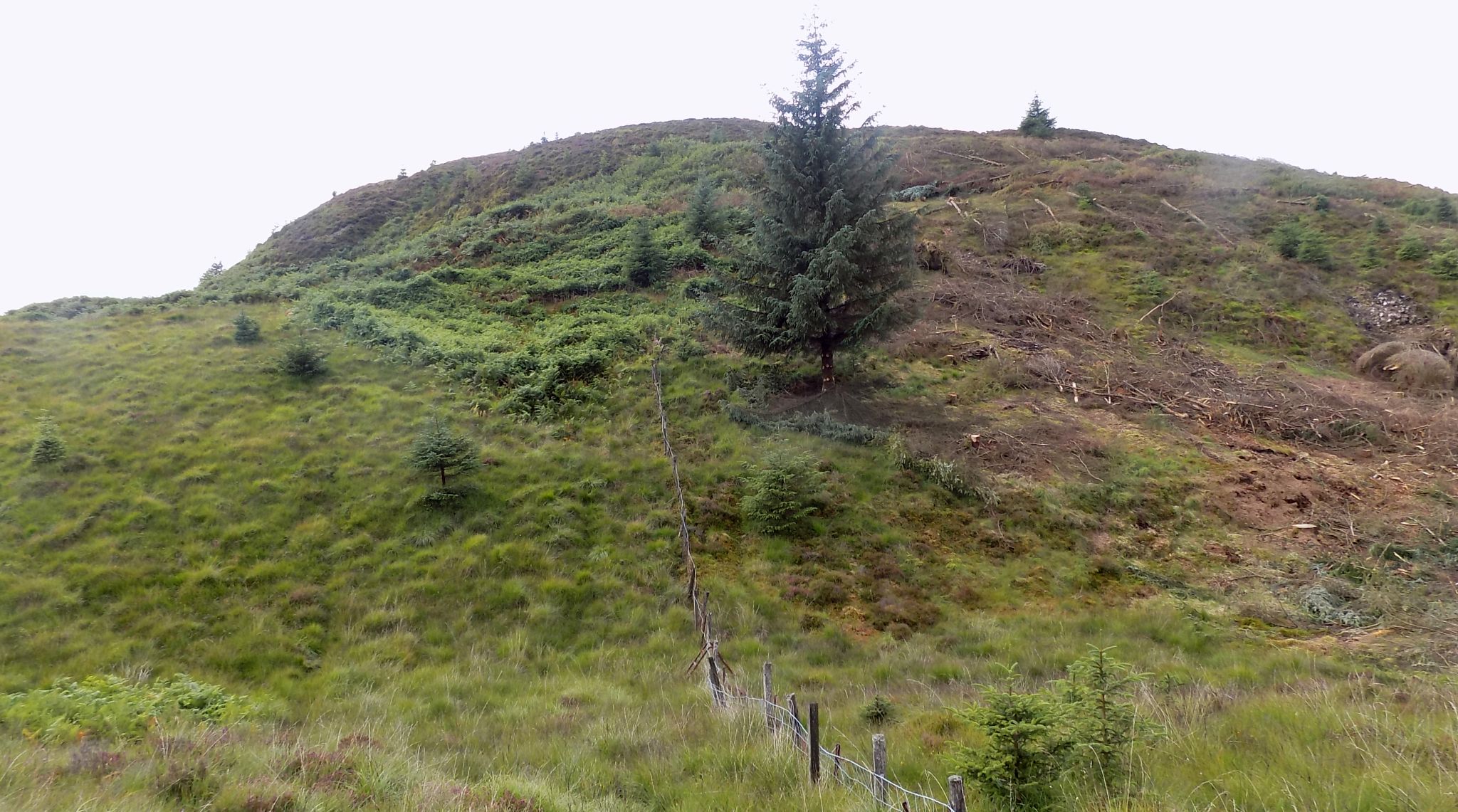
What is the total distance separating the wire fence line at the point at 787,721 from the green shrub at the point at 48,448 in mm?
11755

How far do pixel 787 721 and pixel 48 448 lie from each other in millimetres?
15028

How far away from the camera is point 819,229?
14.0m

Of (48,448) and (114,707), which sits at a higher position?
(48,448)

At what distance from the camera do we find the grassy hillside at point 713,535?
14.8 feet

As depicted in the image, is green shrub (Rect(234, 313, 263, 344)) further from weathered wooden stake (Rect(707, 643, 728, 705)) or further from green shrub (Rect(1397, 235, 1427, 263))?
green shrub (Rect(1397, 235, 1427, 263))

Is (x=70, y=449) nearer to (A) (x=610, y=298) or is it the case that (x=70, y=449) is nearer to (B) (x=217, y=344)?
(B) (x=217, y=344)

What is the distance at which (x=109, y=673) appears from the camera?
7305 mm

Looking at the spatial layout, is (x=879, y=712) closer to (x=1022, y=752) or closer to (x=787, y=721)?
(x=787, y=721)

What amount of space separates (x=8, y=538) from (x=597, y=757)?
1119cm

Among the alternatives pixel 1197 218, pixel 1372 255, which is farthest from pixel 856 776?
pixel 1197 218

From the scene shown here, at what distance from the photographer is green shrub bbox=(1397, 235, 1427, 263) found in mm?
21062

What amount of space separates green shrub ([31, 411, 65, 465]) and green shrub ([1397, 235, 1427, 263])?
38116 millimetres

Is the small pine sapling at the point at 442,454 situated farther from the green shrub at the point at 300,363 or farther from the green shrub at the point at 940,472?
the green shrub at the point at 940,472

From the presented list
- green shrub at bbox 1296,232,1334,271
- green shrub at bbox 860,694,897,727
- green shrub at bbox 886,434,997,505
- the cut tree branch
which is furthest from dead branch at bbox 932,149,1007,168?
green shrub at bbox 860,694,897,727
